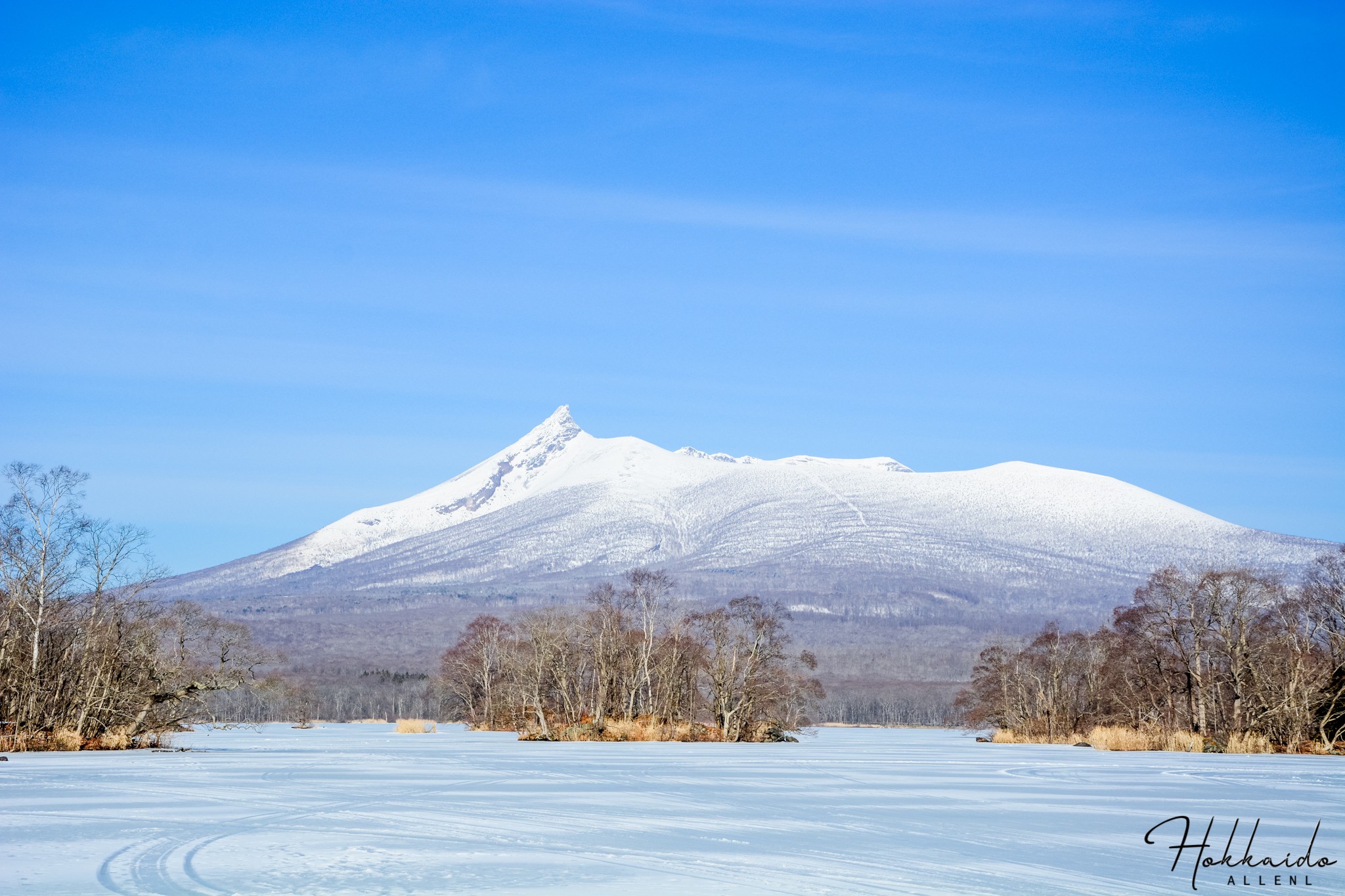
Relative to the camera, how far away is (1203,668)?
48.4 metres

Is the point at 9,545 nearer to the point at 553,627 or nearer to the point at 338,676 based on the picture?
the point at 553,627

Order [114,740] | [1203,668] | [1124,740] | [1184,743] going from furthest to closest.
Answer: [1203,668] → [1124,740] → [1184,743] → [114,740]

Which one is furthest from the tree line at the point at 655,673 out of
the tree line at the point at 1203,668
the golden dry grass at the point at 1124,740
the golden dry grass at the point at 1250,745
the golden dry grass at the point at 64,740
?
the golden dry grass at the point at 64,740

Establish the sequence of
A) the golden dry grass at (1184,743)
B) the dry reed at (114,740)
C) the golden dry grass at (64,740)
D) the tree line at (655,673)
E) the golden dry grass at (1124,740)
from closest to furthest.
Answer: the golden dry grass at (64,740) < the dry reed at (114,740) < the golden dry grass at (1184,743) < the golden dry grass at (1124,740) < the tree line at (655,673)

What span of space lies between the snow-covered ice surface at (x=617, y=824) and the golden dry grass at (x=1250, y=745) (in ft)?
32.3

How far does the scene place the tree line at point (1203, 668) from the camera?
128 feet

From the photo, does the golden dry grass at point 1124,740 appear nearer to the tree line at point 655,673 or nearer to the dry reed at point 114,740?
the tree line at point 655,673

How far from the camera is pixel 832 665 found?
177000 millimetres

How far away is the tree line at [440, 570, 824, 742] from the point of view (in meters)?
47.6

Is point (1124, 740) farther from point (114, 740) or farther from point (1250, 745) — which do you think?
point (114, 740)

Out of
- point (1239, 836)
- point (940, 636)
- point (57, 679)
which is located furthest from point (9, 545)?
point (940, 636)

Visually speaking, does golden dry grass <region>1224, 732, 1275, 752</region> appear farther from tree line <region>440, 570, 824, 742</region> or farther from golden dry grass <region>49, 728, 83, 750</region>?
golden dry grass <region>49, 728, 83, 750</region>

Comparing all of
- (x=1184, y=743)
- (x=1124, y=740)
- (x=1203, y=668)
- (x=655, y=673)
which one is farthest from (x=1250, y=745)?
(x=655, y=673)

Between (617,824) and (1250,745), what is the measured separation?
1136 inches
